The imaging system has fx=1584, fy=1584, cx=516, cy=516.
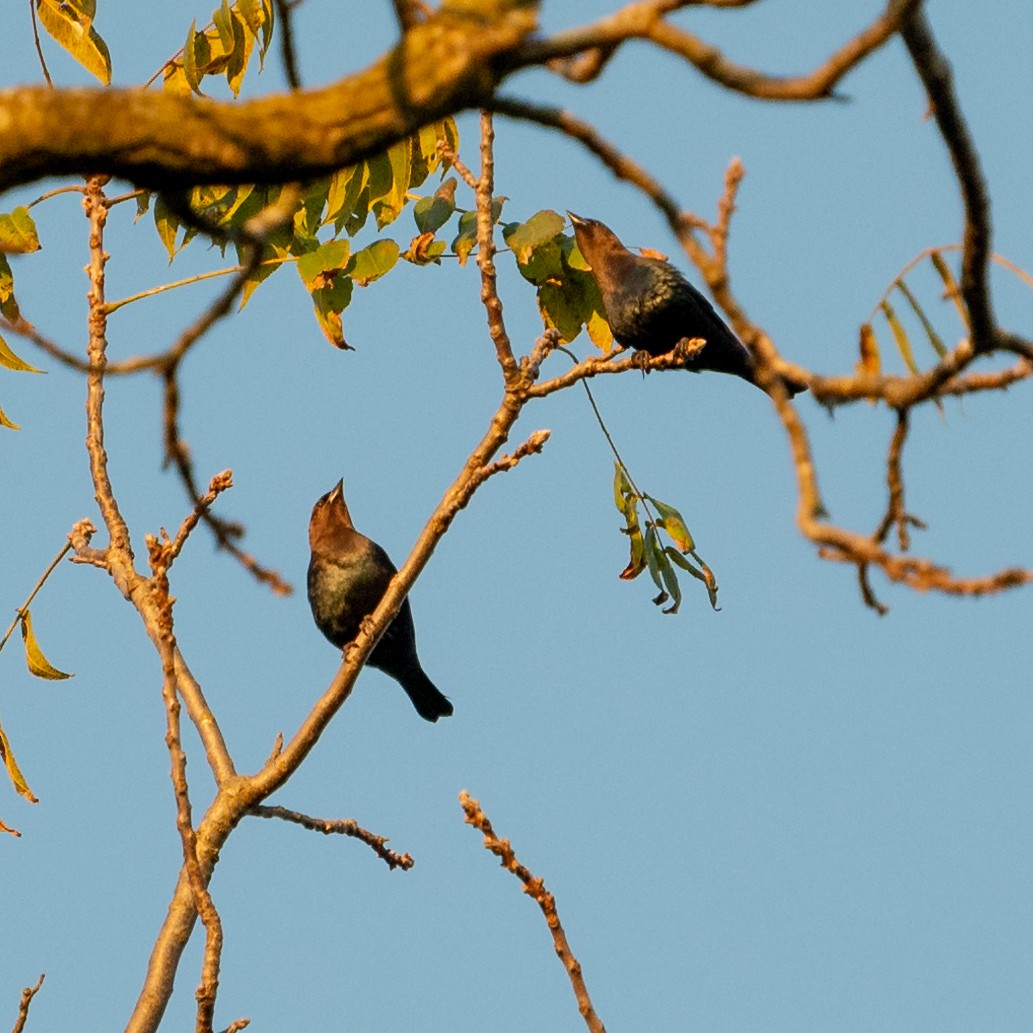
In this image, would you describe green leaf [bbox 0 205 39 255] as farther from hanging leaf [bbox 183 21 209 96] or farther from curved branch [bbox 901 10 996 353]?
curved branch [bbox 901 10 996 353]

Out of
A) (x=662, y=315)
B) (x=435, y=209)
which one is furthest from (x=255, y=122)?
(x=662, y=315)

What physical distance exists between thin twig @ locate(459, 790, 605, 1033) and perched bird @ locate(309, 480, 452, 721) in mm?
4543

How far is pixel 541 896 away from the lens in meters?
2.70

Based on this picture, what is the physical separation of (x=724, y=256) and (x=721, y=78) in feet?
0.76

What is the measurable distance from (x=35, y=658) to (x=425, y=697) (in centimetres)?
362

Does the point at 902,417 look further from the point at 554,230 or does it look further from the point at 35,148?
the point at 554,230

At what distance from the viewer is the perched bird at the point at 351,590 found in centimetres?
749

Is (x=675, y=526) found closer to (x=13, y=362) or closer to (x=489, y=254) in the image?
(x=489, y=254)

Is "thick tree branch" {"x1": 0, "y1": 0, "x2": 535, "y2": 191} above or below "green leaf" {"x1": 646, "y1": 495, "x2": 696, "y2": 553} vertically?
below

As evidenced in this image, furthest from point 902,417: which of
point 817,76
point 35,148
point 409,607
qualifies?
point 409,607

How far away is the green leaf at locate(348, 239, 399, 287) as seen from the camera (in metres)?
4.37

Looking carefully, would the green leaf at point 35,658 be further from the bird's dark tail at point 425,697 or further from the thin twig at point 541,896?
the bird's dark tail at point 425,697

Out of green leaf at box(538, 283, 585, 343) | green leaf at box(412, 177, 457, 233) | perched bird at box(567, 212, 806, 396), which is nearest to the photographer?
green leaf at box(412, 177, 457, 233)

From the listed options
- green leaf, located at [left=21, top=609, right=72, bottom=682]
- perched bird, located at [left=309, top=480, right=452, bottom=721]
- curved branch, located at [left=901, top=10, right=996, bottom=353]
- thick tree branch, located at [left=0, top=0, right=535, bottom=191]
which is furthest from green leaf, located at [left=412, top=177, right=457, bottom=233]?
perched bird, located at [left=309, top=480, right=452, bottom=721]
